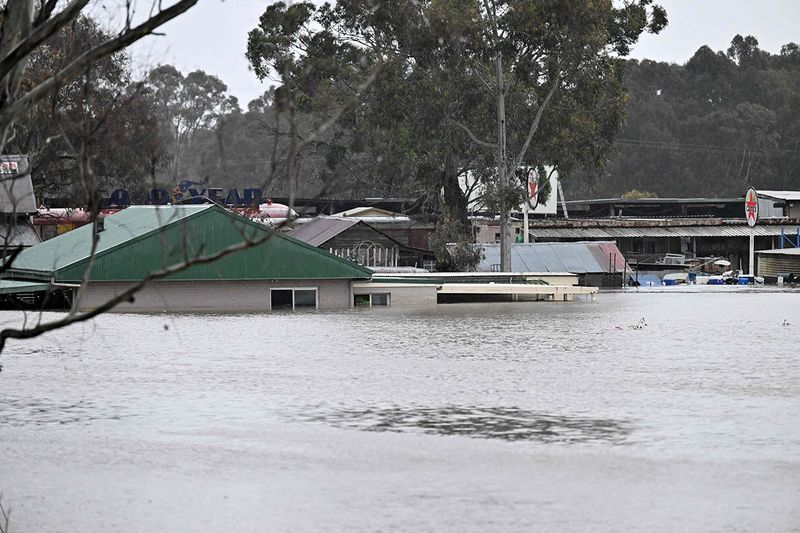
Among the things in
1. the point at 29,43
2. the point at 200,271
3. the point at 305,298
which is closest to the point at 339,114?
the point at 29,43

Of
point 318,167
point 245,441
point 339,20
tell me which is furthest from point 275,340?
point 318,167

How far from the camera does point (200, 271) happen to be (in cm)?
4091

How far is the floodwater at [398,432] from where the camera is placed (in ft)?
43.3

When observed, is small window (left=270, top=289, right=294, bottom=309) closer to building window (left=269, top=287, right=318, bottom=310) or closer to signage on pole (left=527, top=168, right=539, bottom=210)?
building window (left=269, top=287, right=318, bottom=310)

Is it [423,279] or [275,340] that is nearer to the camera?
[275,340]

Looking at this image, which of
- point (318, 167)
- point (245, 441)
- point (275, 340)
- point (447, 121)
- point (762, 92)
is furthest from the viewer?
point (762, 92)

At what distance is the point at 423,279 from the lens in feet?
154

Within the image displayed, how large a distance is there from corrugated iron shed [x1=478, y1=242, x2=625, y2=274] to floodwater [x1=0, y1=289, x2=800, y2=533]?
2223cm

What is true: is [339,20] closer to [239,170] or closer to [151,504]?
[239,170]

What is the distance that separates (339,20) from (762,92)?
6567 cm

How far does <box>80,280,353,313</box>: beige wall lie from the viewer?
4000cm

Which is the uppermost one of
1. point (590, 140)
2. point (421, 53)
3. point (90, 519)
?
point (421, 53)

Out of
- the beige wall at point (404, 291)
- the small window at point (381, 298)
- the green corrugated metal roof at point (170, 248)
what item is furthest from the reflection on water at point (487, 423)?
the small window at point (381, 298)

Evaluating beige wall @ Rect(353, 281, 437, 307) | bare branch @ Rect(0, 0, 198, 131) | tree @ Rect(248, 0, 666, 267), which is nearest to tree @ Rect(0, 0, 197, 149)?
bare branch @ Rect(0, 0, 198, 131)
